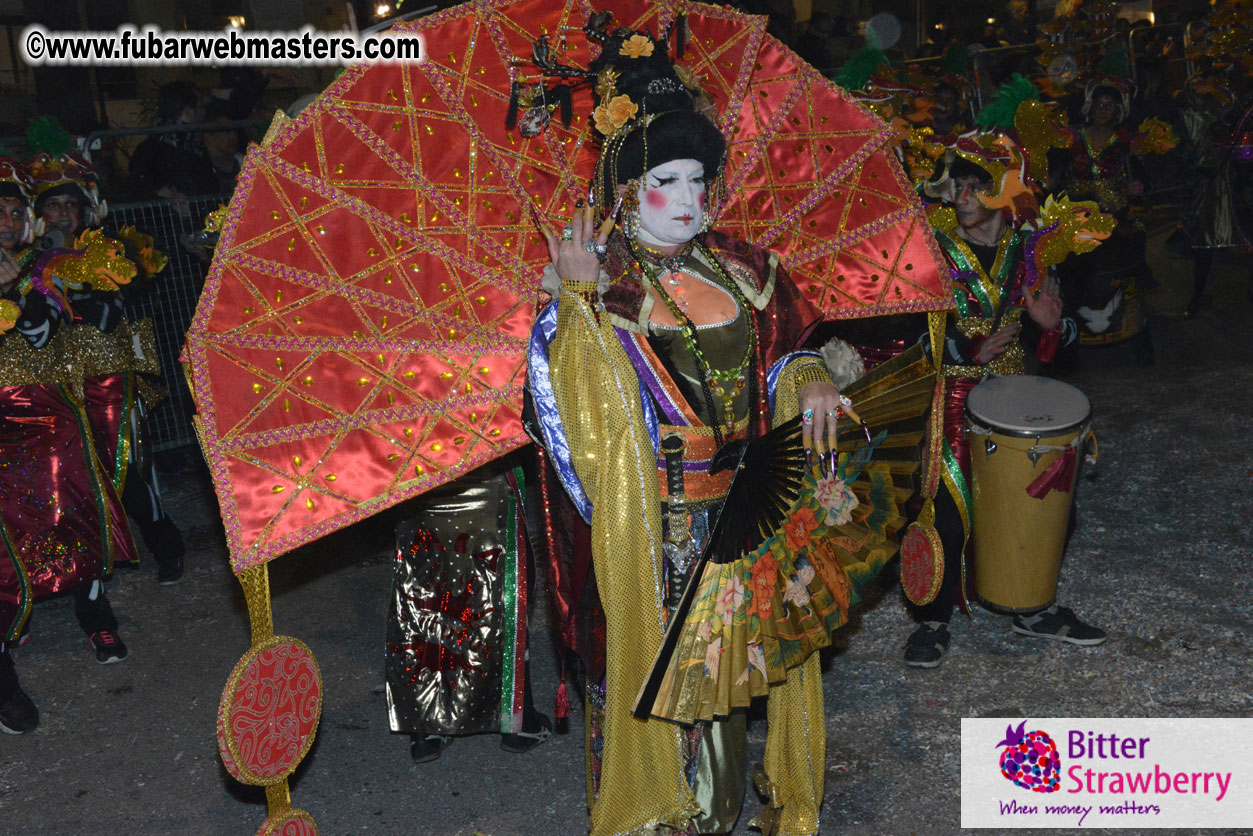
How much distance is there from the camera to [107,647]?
15.8 feet

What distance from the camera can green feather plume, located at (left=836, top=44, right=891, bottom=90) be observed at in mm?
6426

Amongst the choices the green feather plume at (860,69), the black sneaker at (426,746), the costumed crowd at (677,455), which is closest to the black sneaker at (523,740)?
the costumed crowd at (677,455)

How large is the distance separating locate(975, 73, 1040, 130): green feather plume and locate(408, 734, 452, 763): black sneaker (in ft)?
9.99

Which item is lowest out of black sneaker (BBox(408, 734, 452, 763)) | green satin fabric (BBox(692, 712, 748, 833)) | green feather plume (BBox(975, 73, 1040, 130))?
black sneaker (BBox(408, 734, 452, 763))

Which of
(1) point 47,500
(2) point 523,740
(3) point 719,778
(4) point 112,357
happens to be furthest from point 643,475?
(4) point 112,357

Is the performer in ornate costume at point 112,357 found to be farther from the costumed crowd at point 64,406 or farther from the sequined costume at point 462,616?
the sequined costume at point 462,616

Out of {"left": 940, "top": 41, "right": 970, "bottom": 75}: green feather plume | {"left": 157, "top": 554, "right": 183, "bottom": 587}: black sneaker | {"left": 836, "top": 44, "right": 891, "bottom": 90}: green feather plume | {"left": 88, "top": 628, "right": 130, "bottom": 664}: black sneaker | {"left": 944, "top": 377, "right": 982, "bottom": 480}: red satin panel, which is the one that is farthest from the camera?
{"left": 940, "top": 41, "right": 970, "bottom": 75}: green feather plume

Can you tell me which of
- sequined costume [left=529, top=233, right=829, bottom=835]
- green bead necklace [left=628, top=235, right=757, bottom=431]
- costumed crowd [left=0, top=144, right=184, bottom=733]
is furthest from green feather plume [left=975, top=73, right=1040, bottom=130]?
costumed crowd [left=0, top=144, right=184, bottom=733]

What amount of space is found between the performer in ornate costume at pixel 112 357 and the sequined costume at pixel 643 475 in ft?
9.38

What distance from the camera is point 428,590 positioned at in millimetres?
3939

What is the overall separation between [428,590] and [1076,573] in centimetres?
292

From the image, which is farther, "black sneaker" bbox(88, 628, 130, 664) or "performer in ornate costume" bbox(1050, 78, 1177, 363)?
"performer in ornate costume" bbox(1050, 78, 1177, 363)

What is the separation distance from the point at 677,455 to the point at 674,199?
65cm

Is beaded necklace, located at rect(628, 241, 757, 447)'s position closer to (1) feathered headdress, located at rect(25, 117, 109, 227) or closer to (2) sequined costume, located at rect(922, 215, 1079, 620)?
(2) sequined costume, located at rect(922, 215, 1079, 620)
